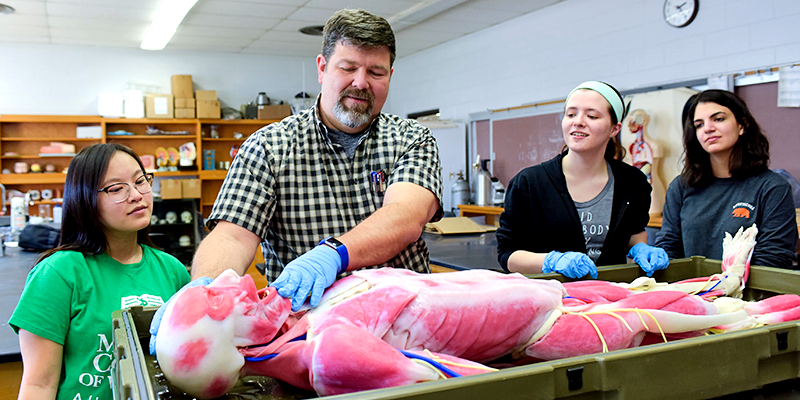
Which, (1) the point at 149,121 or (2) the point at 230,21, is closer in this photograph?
(2) the point at 230,21

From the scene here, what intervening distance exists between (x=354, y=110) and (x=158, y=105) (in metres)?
6.32

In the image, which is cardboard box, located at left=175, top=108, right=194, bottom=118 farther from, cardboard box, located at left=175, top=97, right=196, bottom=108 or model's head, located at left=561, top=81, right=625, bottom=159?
model's head, located at left=561, top=81, right=625, bottom=159

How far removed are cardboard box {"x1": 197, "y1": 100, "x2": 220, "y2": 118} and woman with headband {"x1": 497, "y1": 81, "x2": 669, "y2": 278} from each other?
6081mm

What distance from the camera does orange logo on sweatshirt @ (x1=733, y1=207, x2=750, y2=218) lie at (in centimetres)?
192

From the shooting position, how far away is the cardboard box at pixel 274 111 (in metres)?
7.48

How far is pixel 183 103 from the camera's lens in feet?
23.3

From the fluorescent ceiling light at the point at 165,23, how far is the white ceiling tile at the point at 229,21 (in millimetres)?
185

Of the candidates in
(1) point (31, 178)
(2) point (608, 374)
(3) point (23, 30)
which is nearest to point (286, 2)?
(3) point (23, 30)

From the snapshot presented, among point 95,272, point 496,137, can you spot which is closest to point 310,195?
point 95,272

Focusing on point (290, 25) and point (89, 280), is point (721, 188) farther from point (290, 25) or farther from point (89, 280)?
point (290, 25)

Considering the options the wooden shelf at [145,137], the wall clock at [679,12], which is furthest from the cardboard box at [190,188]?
the wall clock at [679,12]

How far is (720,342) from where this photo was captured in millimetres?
812

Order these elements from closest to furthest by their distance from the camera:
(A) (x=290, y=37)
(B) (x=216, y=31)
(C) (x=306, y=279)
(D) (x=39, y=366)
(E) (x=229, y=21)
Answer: (C) (x=306, y=279), (D) (x=39, y=366), (E) (x=229, y=21), (B) (x=216, y=31), (A) (x=290, y=37)

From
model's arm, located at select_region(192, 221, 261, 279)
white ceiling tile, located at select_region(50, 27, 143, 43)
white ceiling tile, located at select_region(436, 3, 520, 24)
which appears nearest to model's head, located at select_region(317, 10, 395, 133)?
→ model's arm, located at select_region(192, 221, 261, 279)
